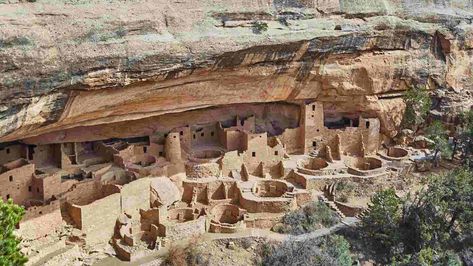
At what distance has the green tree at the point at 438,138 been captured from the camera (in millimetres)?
21062

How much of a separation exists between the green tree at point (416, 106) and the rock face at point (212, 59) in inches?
11.1

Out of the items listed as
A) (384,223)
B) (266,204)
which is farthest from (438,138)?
(266,204)

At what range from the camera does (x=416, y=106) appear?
21.9 metres

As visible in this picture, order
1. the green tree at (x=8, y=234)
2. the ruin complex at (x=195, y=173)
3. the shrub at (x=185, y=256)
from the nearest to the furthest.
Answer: the green tree at (x=8, y=234), the shrub at (x=185, y=256), the ruin complex at (x=195, y=173)

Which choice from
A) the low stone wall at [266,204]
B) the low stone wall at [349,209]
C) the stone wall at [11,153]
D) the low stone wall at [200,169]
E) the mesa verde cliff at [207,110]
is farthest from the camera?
the low stone wall at [349,209]

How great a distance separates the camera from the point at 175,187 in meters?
18.3

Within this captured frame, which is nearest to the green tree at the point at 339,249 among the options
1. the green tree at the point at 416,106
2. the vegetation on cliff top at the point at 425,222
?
the vegetation on cliff top at the point at 425,222

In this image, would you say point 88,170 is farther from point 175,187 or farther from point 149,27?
point 149,27

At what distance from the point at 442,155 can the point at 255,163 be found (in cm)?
651

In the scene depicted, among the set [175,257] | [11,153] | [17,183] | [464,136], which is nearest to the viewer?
[175,257]

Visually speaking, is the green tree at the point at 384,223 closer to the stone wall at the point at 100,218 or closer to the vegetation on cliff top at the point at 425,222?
the vegetation on cliff top at the point at 425,222

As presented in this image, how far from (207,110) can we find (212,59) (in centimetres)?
409

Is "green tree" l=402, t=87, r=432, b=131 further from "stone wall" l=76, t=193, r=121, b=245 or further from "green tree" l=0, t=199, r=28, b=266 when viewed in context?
"green tree" l=0, t=199, r=28, b=266

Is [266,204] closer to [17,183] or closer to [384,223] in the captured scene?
[384,223]
